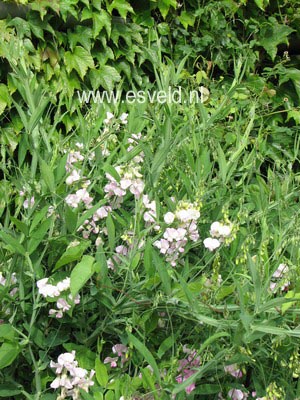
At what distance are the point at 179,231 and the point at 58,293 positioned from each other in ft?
1.07

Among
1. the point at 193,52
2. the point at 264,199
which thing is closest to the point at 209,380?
the point at 264,199

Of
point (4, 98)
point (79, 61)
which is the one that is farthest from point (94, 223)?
point (79, 61)

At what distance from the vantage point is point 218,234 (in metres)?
1.53

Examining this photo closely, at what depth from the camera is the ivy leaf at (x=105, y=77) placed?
9.84ft

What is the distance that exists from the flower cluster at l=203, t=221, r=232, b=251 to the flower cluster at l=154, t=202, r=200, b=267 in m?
0.05

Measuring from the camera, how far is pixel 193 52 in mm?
3512

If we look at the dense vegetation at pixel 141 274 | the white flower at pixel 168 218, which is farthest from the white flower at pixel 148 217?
the white flower at pixel 168 218

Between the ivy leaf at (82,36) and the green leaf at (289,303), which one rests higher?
the green leaf at (289,303)

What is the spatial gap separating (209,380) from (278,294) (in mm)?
267

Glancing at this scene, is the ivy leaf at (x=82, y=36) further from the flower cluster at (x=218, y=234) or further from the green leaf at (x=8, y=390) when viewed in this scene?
the green leaf at (x=8, y=390)

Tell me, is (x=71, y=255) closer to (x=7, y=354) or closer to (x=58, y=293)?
(x=58, y=293)

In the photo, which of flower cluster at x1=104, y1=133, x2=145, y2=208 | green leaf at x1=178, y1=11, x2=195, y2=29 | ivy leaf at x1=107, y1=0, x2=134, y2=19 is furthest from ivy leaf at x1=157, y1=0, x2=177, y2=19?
flower cluster at x1=104, y1=133, x2=145, y2=208

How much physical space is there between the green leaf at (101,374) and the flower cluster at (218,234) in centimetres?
37

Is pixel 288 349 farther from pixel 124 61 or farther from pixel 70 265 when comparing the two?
pixel 124 61
